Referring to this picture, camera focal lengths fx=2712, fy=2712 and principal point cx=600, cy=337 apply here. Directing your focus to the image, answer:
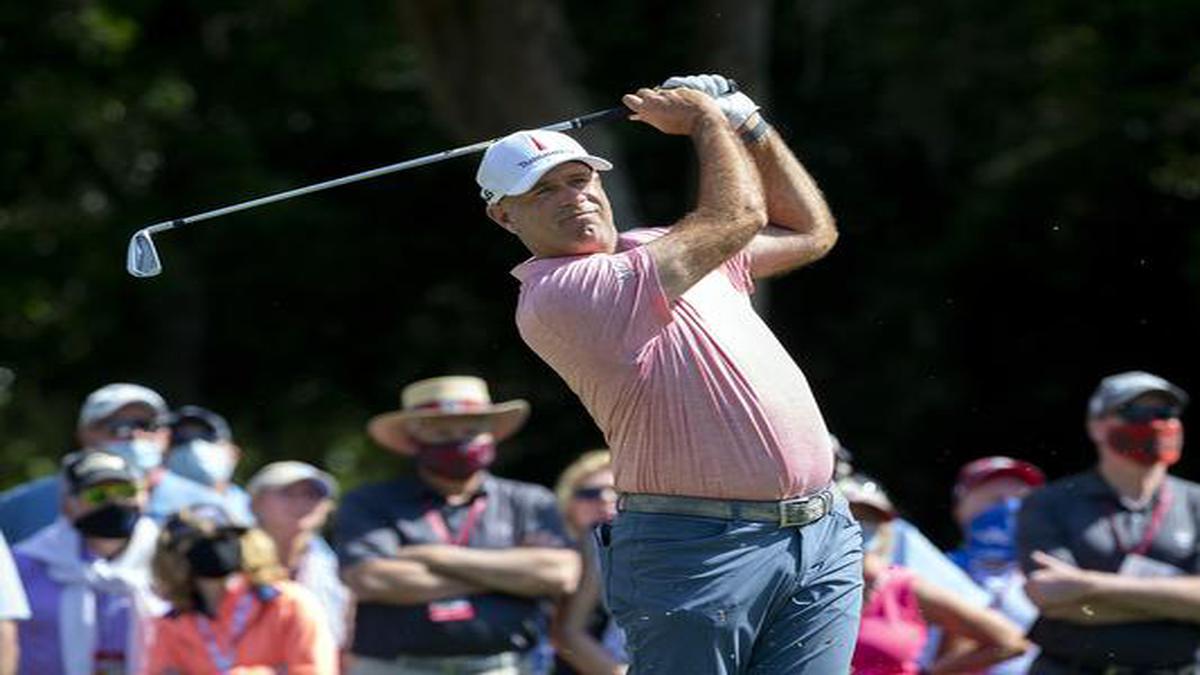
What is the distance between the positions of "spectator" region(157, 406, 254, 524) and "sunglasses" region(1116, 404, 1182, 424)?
3.30 m

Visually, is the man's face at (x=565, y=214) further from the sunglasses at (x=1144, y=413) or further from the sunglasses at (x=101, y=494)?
the sunglasses at (x=1144, y=413)

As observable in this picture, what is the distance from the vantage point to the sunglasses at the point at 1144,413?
924 cm

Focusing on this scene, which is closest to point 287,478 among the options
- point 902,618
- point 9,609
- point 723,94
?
point 9,609

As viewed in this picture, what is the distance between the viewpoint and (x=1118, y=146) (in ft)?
59.7

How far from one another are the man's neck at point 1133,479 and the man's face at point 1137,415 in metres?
0.01

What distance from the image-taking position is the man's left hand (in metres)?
8.83

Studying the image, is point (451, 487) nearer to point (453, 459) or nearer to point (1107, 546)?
point (453, 459)

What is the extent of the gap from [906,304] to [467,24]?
471 centimetres

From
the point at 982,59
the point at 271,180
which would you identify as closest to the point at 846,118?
→ the point at 982,59

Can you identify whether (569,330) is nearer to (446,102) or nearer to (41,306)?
(446,102)

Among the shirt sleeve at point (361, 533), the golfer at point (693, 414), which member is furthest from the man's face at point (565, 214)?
the shirt sleeve at point (361, 533)

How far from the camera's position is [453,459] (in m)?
9.74

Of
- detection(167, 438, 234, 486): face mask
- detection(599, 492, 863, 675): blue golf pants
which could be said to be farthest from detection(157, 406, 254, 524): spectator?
detection(599, 492, 863, 675): blue golf pants

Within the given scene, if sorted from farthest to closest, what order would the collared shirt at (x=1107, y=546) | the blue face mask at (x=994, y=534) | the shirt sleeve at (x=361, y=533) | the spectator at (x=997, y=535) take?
the blue face mask at (x=994, y=534), the spectator at (x=997, y=535), the shirt sleeve at (x=361, y=533), the collared shirt at (x=1107, y=546)
